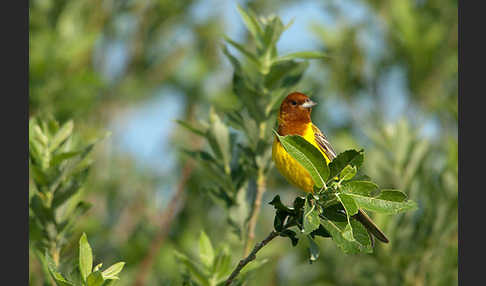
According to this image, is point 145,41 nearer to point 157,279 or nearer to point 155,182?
point 155,182

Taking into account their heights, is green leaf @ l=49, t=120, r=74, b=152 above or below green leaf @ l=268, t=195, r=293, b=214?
above

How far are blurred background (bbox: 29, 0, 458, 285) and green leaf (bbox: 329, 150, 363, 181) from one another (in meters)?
2.59

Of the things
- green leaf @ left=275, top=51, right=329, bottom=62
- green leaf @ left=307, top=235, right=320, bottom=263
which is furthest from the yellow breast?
green leaf @ left=307, top=235, right=320, bottom=263

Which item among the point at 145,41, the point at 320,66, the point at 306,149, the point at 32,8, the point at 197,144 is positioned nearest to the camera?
the point at 306,149

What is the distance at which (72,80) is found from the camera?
5648 millimetres

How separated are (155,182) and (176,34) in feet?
5.73

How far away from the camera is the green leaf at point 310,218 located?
8.52 feet

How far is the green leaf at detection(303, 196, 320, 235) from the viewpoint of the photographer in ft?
8.52

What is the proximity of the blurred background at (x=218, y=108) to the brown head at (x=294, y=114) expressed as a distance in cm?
73

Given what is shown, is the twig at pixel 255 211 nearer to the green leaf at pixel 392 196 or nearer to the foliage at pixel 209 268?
the foliage at pixel 209 268

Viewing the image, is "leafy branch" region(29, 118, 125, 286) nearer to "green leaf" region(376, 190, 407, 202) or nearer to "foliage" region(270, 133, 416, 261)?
"foliage" region(270, 133, 416, 261)

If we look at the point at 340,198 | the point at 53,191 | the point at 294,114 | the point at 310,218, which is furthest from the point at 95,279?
the point at 294,114

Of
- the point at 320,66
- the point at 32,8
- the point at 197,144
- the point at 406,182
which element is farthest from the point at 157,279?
the point at 320,66

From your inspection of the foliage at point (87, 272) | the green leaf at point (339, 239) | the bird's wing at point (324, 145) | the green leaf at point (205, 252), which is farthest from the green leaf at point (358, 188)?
the bird's wing at point (324, 145)
